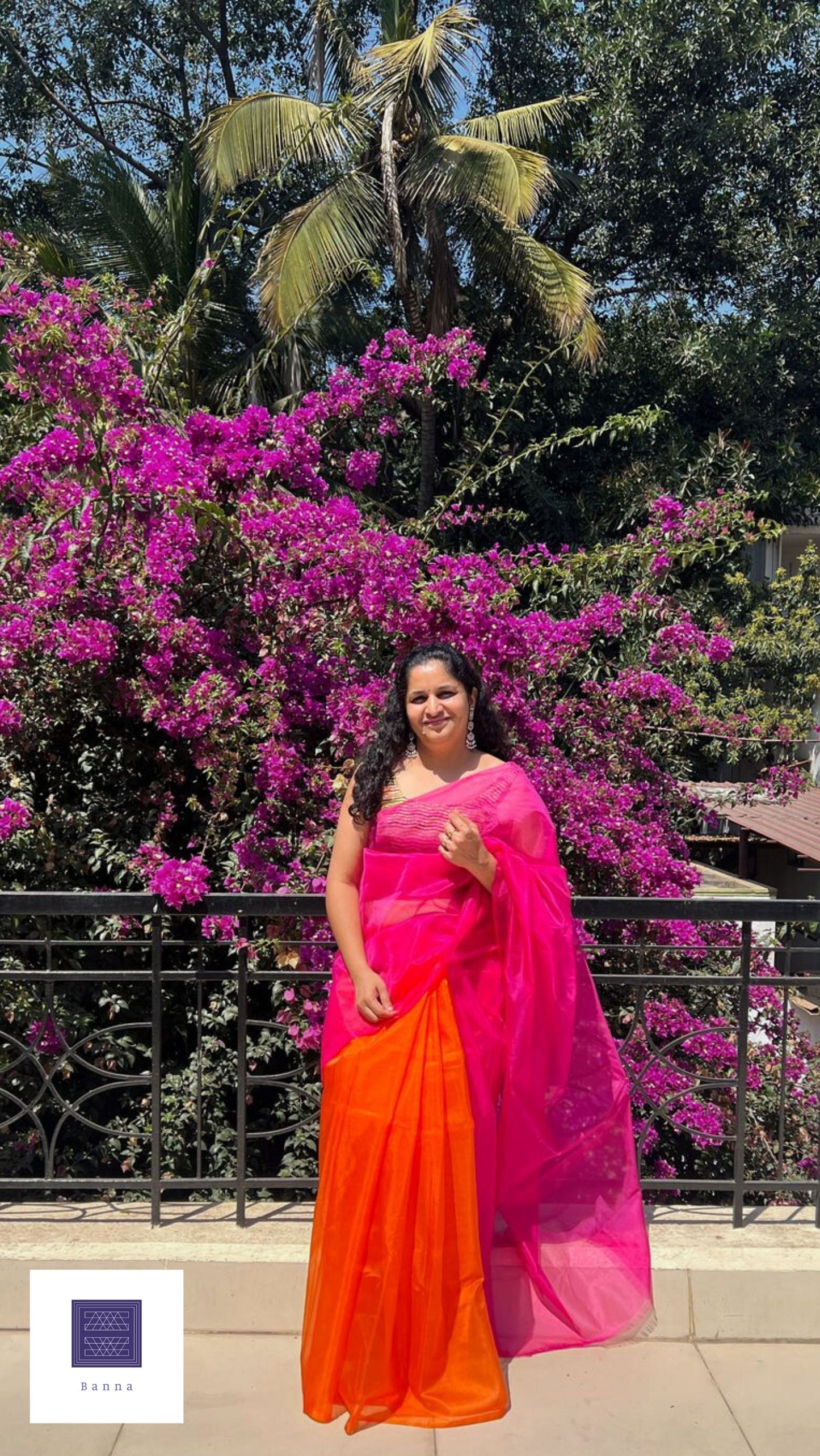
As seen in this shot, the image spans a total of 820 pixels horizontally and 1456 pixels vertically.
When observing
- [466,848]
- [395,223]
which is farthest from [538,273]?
[466,848]

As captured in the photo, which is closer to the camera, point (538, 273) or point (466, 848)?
point (466, 848)

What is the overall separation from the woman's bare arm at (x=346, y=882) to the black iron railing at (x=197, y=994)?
0.90ft

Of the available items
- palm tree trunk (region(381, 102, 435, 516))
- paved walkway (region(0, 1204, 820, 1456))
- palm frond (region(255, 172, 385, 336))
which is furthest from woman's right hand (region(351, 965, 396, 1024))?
palm frond (region(255, 172, 385, 336))

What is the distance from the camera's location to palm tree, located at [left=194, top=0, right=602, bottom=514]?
9.97 meters

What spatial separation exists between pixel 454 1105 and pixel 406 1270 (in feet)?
1.11

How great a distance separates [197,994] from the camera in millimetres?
3264

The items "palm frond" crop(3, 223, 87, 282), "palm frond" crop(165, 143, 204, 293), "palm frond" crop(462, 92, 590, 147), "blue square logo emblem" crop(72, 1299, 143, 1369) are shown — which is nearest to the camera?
"blue square logo emblem" crop(72, 1299, 143, 1369)

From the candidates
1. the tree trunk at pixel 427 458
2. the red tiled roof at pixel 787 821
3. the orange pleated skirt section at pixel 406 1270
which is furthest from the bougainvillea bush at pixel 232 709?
the tree trunk at pixel 427 458

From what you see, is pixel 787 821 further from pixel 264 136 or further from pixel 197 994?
pixel 197 994

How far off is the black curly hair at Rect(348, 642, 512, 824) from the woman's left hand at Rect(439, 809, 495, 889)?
0.26 m

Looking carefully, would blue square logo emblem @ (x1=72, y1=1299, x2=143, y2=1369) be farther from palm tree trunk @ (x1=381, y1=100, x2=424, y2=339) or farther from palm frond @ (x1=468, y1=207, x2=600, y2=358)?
palm tree trunk @ (x1=381, y1=100, x2=424, y2=339)


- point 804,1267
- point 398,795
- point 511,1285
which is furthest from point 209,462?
point 804,1267

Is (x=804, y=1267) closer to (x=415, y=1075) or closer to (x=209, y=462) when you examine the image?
(x=415, y=1075)

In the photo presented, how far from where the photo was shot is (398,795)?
8.59 ft
